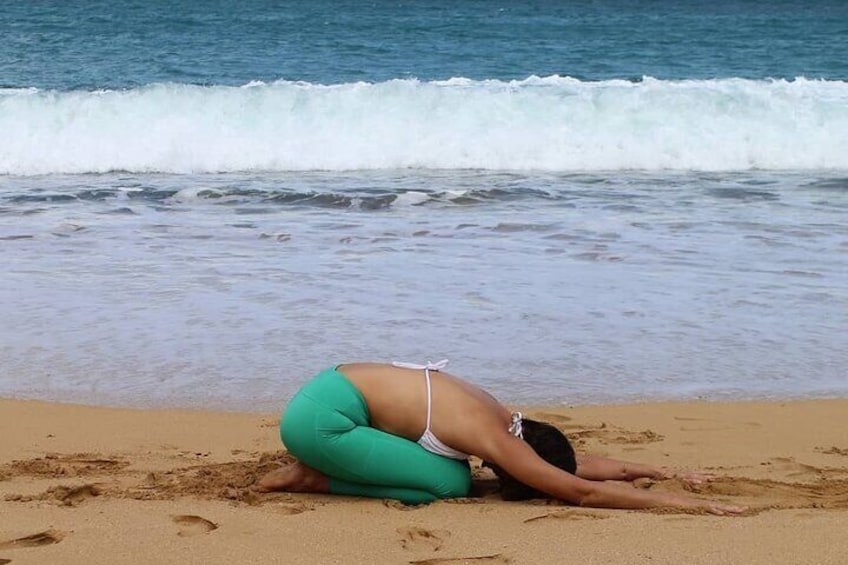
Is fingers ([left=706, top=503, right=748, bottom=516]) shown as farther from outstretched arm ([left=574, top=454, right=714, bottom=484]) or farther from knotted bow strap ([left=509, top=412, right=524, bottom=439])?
knotted bow strap ([left=509, top=412, right=524, bottom=439])

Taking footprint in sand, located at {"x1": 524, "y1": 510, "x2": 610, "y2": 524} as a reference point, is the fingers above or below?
above

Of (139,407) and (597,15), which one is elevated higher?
(597,15)

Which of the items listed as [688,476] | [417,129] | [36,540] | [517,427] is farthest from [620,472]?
[417,129]

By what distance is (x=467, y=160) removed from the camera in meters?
15.4

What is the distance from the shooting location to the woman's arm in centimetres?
372

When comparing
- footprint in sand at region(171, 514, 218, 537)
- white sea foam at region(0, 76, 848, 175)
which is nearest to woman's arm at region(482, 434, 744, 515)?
footprint in sand at region(171, 514, 218, 537)

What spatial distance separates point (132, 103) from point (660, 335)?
41.3 feet

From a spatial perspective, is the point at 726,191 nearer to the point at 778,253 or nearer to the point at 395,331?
the point at 778,253

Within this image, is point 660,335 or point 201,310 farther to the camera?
point 201,310

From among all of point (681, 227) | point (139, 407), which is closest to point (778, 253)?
point (681, 227)

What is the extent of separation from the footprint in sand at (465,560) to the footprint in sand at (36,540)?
3.27 feet

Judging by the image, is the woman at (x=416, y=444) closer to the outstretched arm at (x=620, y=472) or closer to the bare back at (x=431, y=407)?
the bare back at (x=431, y=407)

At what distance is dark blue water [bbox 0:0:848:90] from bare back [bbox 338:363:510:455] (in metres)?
17.8

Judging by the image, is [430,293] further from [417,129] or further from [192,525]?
[417,129]
